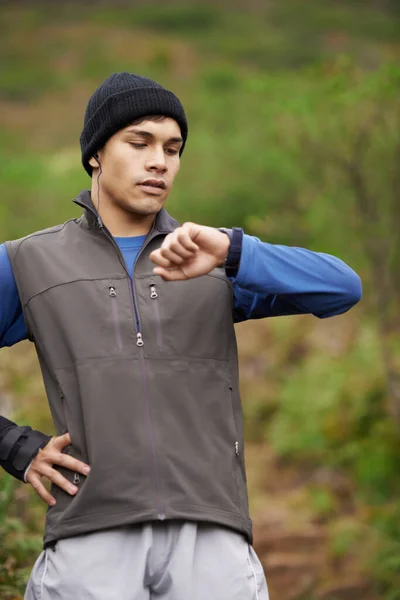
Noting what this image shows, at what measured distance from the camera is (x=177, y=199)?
13.9 meters

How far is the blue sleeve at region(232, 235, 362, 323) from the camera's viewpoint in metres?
2.99

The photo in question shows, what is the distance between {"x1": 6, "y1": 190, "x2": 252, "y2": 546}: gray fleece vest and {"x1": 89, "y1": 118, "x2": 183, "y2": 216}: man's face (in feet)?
0.30

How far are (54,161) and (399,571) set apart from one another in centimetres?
994

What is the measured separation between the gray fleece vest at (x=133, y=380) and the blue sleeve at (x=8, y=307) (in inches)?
1.3

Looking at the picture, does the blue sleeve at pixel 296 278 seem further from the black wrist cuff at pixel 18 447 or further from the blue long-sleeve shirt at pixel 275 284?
the black wrist cuff at pixel 18 447

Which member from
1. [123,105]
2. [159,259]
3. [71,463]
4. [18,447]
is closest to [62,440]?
[71,463]

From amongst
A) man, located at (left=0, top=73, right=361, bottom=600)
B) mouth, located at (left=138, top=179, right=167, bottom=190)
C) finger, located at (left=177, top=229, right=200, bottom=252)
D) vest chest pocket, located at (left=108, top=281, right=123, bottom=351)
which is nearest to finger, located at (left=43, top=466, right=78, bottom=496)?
man, located at (left=0, top=73, right=361, bottom=600)

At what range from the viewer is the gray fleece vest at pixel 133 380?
292cm

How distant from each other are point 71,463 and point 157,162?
34.6 inches

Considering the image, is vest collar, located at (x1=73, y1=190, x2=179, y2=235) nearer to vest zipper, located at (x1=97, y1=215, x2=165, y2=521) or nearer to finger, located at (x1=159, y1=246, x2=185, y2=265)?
vest zipper, located at (x1=97, y1=215, x2=165, y2=521)

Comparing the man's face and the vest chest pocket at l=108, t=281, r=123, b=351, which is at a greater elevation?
the man's face

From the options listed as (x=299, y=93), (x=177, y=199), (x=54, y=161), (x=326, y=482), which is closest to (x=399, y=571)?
(x=326, y=482)

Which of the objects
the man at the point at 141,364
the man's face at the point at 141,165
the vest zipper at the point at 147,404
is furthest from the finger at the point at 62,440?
the man's face at the point at 141,165

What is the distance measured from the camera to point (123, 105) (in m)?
3.20
